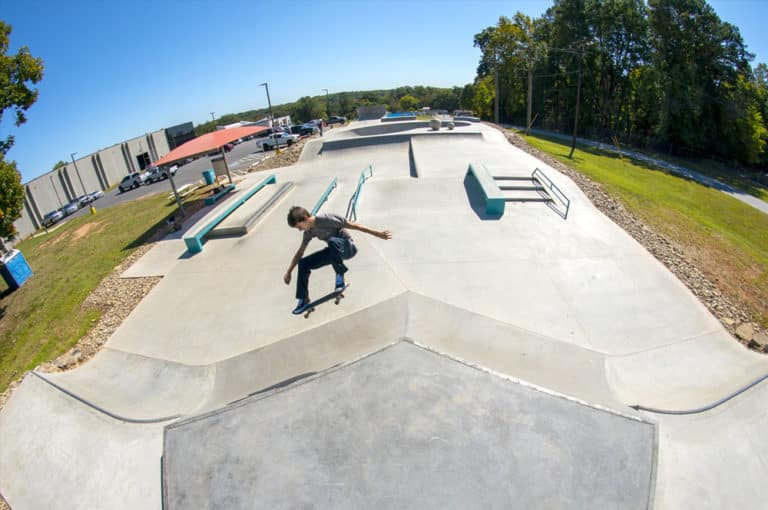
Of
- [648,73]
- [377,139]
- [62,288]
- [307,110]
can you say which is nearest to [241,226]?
[62,288]

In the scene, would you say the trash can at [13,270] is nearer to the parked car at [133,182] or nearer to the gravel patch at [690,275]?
the gravel patch at [690,275]

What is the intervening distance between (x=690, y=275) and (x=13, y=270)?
70.1 feet

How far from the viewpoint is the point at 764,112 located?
30.1 m

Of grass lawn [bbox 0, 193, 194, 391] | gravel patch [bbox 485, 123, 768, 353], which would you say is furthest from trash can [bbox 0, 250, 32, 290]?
gravel patch [bbox 485, 123, 768, 353]

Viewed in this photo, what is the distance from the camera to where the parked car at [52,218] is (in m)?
32.2

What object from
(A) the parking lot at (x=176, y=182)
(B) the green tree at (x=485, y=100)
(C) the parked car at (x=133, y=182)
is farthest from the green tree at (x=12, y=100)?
(B) the green tree at (x=485, y=100)

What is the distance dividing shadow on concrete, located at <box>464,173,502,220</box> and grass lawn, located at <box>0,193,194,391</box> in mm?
10949

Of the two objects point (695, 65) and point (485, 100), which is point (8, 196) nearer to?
point (695, 65)

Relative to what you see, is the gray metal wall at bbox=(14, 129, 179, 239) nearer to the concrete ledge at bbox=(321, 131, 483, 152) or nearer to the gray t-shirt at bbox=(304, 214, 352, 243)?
the concrete ledge at bbox=(321, 131, 483, 152)

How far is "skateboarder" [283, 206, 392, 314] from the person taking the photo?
450 centimetres

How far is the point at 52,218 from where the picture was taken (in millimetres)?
32281

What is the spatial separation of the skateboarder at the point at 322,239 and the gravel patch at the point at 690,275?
24.0 feet

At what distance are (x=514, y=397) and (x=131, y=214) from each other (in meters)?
21.7

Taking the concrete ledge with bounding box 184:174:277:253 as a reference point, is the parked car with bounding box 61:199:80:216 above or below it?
below
